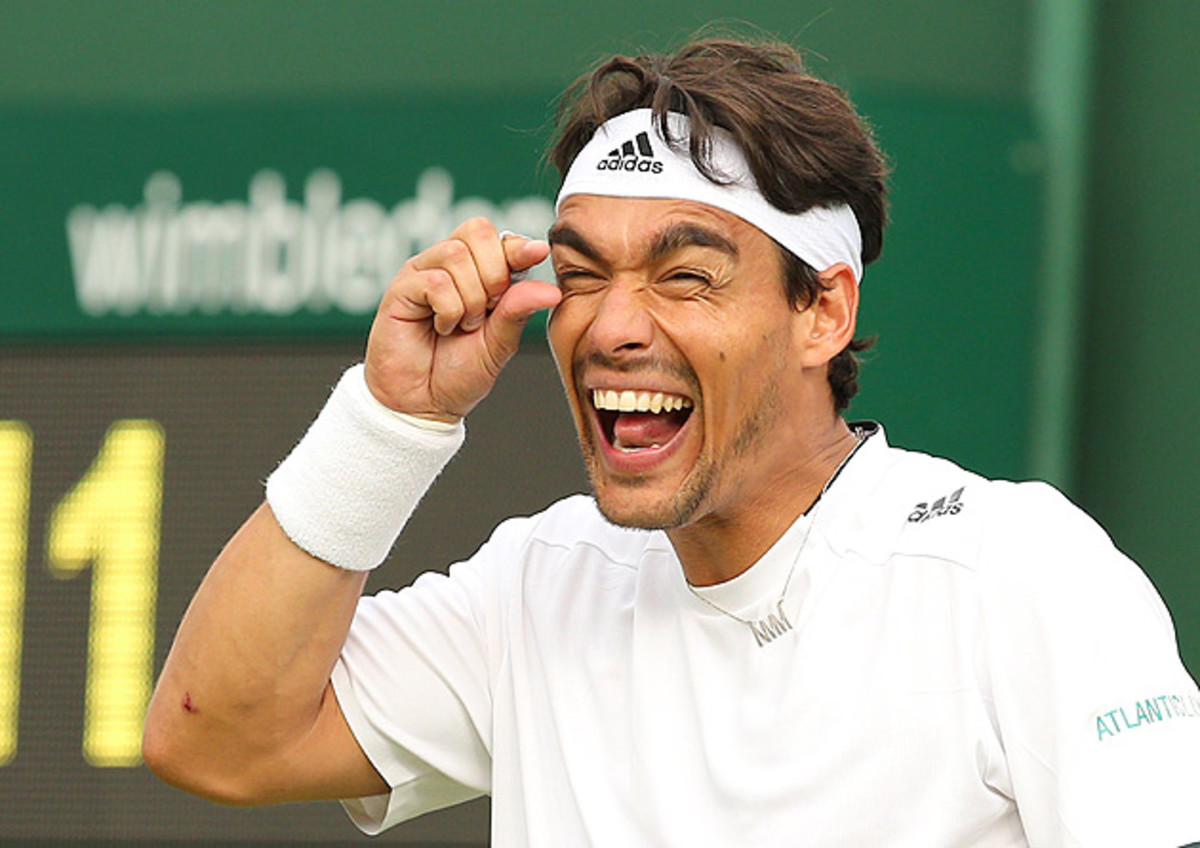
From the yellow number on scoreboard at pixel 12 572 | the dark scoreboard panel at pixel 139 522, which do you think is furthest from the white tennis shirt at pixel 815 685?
the yellow number on scoreboard at pixel 12 572

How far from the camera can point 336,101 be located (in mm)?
4113

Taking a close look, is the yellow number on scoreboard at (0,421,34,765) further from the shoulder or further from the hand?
the shoulder

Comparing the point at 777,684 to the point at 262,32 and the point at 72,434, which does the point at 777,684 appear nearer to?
the point at 72,434

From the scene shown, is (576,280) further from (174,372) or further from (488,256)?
(174,372)

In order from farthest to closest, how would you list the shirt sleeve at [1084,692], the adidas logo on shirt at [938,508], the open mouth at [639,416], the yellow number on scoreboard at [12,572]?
the yellow number on scoreboard at [12,572]
the open mouth at [639,416]
the adidas logo on shirt at [938,508]
the shirt sleeve at [1084,692]

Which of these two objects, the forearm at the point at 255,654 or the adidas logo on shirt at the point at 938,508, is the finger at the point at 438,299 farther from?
the adidas logo on shirt at the point at 938,508

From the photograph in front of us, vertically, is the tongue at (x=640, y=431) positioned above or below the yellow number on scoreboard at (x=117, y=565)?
above

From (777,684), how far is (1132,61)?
7.84 feet

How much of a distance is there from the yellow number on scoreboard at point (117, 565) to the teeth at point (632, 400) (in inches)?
70.5

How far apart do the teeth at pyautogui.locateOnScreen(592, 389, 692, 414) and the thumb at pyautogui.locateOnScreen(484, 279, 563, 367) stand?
0.12 meters

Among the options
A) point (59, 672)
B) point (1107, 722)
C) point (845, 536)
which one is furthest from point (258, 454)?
point (1107, 722)

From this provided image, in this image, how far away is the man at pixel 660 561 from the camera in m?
2.12

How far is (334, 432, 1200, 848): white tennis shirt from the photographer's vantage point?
1.96m

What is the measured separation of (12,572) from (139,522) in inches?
10.5
